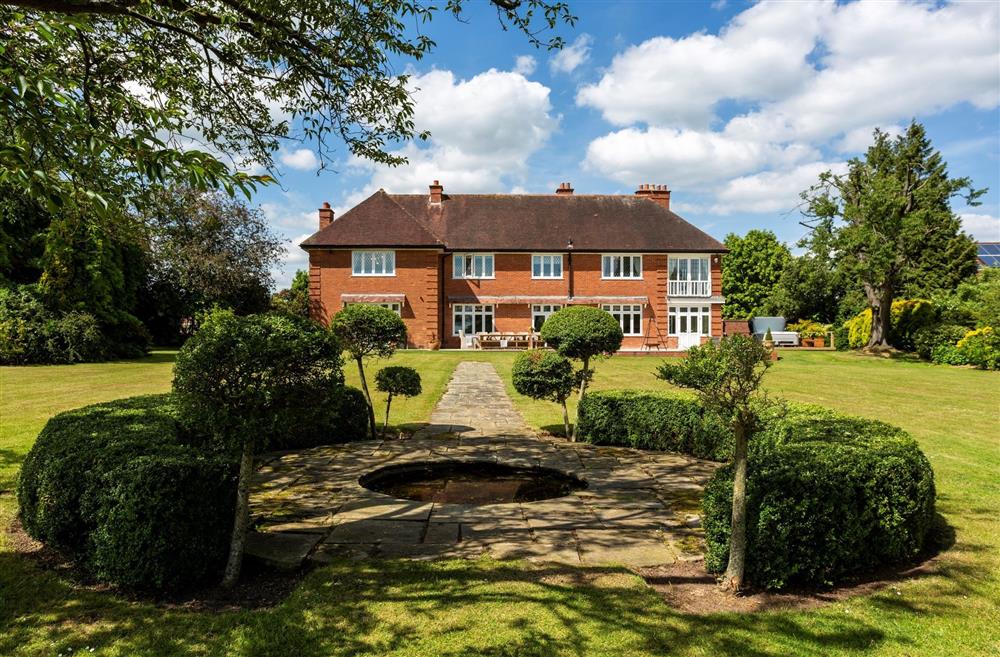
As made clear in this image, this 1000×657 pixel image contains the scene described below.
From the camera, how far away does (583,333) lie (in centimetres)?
1007

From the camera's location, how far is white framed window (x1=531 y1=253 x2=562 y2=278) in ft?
112

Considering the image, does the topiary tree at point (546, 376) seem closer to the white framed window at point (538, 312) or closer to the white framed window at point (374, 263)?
the white framed window at point (374, 263)

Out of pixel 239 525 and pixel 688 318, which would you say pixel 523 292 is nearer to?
pixel 688 318

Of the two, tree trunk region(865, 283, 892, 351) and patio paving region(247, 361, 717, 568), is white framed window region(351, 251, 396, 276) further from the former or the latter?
tree trunk region(865, 283, 892, 351)

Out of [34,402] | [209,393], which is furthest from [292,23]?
[34,402]

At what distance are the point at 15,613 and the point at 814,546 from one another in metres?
5.97

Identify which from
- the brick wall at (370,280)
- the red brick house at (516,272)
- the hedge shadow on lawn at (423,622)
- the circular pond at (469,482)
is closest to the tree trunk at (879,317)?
the red brick house at (516,272)

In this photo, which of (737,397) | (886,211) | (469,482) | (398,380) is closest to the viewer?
(737,397)

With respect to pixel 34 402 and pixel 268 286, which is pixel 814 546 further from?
pixel 268 286

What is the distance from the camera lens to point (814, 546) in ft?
15.3

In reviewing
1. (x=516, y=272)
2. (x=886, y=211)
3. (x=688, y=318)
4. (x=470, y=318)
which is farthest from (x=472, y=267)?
(x=886, y=211)

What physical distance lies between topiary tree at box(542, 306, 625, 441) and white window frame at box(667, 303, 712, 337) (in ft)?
84.0

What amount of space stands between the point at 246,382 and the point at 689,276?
33.2m

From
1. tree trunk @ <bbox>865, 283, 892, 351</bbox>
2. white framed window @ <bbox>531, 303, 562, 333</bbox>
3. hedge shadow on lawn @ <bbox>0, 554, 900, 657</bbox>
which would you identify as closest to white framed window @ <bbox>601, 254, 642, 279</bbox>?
white framed window @ <bbox>531, 303, 562, 333</bbox>
